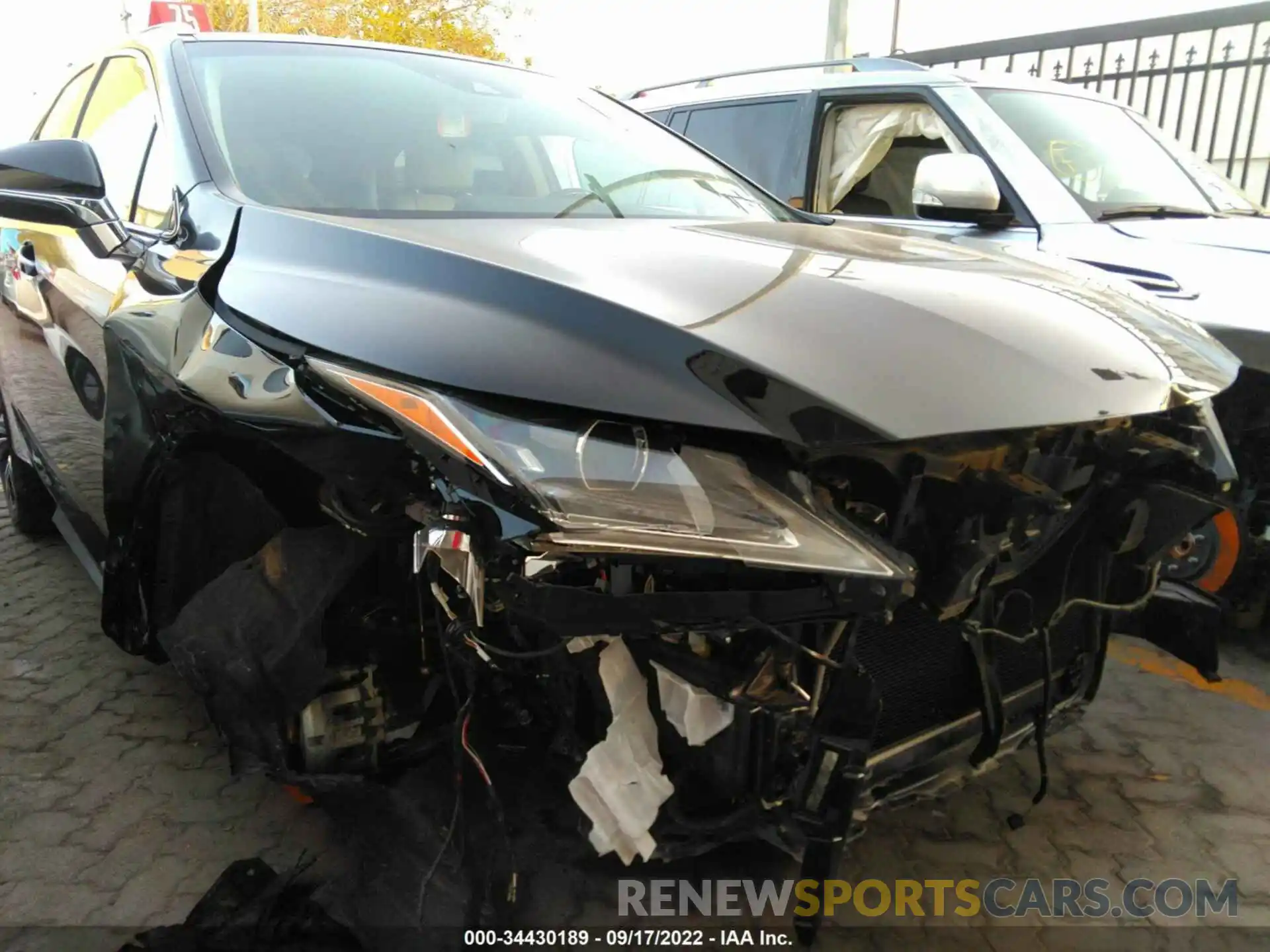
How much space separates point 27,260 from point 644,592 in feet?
8.59

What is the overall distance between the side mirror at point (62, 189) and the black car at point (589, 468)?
1 cm

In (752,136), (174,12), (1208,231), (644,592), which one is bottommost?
(644,592)

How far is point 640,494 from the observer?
130 cm

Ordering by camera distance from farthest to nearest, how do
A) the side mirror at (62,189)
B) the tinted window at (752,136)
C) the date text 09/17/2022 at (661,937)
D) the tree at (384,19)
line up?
the tree at (384,19)
the tinted window at (752,136)
the side mirror at (62,189)
the date text 09/17/2022 at (661,937)

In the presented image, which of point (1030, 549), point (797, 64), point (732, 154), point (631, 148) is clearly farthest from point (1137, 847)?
point (797, 64)

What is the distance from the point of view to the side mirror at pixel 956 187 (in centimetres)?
340

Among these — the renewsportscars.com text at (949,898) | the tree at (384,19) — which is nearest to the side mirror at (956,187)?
the renewsportscars.com text at (949,898)

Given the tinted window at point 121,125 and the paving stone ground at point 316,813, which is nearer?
the paving stone ground at point 316,813

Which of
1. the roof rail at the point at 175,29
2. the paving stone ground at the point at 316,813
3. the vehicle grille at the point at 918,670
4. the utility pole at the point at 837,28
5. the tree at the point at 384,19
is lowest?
the paving stone ground at the point at 316,813

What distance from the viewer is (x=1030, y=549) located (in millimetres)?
1656

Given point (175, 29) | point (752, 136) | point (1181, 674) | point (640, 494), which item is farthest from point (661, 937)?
point (752, 136)

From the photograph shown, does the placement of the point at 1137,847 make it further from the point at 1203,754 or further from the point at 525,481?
the point at 525,481

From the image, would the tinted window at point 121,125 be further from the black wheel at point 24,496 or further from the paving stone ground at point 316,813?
the black wheel at point 24,496

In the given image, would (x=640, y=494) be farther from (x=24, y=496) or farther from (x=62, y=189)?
→ (x=24, y=496)
